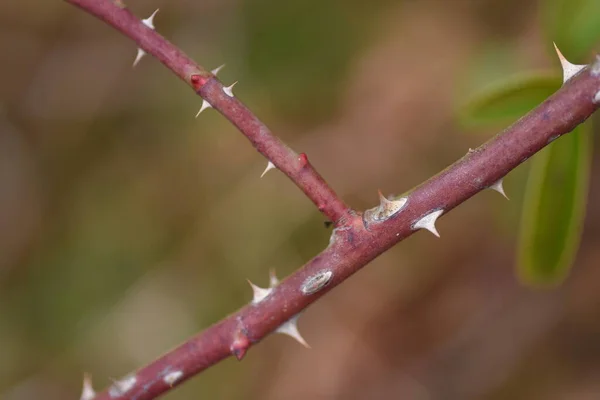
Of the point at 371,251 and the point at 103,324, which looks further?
the point at 103,324

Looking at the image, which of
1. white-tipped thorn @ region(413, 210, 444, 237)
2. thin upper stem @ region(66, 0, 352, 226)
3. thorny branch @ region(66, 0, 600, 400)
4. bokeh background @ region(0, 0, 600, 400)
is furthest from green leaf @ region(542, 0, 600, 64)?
bokeh background @ region(0, 0, 600, 400)

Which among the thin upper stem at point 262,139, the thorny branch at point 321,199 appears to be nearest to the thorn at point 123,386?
the thorny branch at point 321,199

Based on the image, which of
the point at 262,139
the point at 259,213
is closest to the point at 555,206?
the point at 262,139

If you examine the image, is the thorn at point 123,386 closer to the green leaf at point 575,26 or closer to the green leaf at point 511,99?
the green leaf at point 511,99

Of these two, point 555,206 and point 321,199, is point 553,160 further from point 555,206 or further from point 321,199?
point 321,199

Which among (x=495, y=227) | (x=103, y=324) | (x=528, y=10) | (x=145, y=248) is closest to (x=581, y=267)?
(x=495, y=227)

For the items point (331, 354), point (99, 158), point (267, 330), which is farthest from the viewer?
point (99, 158)

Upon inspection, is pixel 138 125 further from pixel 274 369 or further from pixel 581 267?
pixel 581 267
